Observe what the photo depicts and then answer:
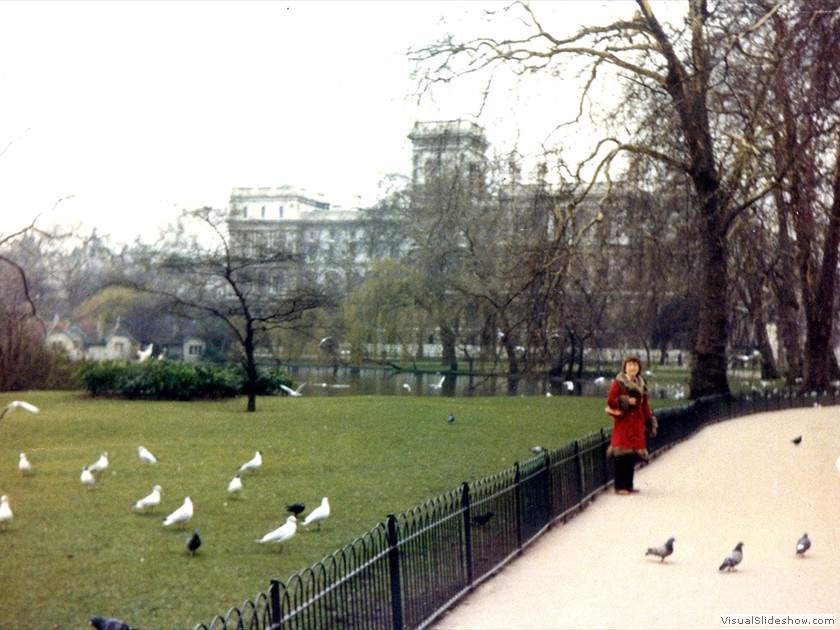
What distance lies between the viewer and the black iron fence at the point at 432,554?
664 centimetres

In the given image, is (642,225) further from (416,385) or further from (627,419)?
(416,385)

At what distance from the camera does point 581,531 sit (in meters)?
12.4

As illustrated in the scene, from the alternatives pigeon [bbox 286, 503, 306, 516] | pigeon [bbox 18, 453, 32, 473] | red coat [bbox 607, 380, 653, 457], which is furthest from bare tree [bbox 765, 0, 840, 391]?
pigeon [bbox 18, 453, 32, 473]

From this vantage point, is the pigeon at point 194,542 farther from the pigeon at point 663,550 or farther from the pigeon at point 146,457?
the pigeon at point 146,457

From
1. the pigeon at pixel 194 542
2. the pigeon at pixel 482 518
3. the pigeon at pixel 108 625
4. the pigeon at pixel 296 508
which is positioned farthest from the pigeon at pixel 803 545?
the pigeon at pixel 108 625

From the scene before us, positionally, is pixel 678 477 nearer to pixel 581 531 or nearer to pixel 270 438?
pixel 581 531

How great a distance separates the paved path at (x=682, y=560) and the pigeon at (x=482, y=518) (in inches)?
19.3

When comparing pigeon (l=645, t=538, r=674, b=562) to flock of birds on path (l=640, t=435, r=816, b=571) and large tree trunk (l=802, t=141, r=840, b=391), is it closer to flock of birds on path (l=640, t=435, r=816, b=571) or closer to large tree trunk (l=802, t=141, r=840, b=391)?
flock of birds on path (l=640, t=435, r=816, b=571)

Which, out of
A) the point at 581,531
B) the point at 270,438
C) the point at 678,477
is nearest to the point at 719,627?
the point at 581,531

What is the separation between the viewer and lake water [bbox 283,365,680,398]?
41719mm

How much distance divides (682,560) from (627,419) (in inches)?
182

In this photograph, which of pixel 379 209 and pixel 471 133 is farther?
pixel 379 209

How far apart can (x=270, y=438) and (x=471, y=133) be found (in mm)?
8704

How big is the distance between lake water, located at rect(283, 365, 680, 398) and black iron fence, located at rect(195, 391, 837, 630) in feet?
82.8
